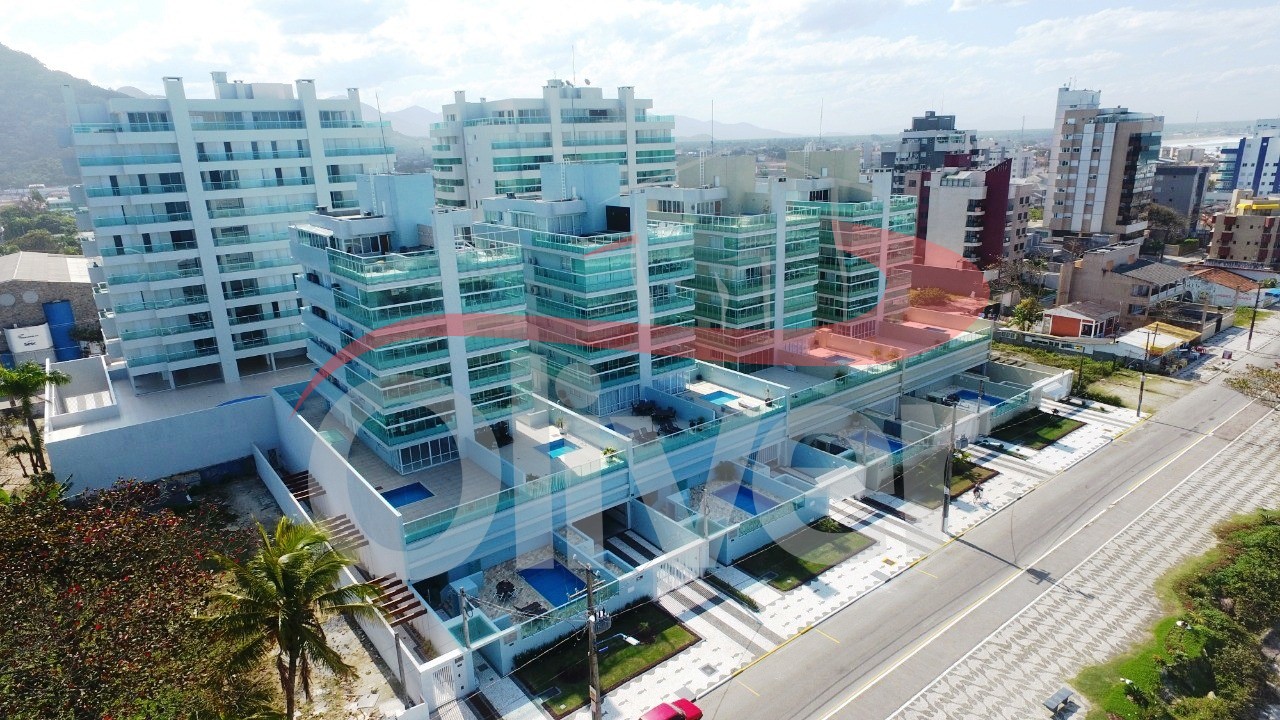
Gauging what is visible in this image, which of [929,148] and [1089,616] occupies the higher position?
[929,148]

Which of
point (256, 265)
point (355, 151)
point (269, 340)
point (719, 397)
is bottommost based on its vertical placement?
point (719, 397)

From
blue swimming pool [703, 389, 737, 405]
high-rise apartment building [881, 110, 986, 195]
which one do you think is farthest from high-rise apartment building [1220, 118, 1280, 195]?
blue swimming pool [703, 389, 737, 405]

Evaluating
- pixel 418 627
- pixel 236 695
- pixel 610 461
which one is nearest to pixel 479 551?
pixel 418 627

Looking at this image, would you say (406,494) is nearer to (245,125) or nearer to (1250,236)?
(245,125)

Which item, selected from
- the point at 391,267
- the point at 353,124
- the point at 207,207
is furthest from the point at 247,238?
the point at 391,267

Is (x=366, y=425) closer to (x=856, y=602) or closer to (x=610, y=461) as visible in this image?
(x=610, y=461)
